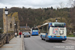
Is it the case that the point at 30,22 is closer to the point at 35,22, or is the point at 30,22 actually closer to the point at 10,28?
the point at 35,22

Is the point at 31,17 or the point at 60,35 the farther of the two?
the point at 31,17

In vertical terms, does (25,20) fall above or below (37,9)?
below

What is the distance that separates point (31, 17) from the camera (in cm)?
11281

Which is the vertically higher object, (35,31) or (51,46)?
(35,31)

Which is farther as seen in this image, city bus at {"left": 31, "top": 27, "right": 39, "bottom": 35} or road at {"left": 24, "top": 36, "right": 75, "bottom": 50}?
city bus at {"left": 31, "top": 27, "right": 39, "bottom": 35}

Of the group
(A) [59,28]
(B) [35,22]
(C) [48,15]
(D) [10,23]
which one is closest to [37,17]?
(B) [35,22]

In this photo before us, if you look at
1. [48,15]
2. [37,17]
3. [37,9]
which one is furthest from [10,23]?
[37,9]

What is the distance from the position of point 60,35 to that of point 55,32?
80 cm

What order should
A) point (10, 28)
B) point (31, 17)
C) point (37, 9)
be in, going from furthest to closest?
1. point (37, 9)
2. point (31, 17)
3. point (10, 28)

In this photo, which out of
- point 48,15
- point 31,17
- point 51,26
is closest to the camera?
point 51,26

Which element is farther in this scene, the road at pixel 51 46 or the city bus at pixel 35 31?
the city bus at pixel 35 31

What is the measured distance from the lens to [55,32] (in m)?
18.8

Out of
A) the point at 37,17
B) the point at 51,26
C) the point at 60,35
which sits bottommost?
the point at 60,35

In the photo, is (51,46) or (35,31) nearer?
(51,46)
